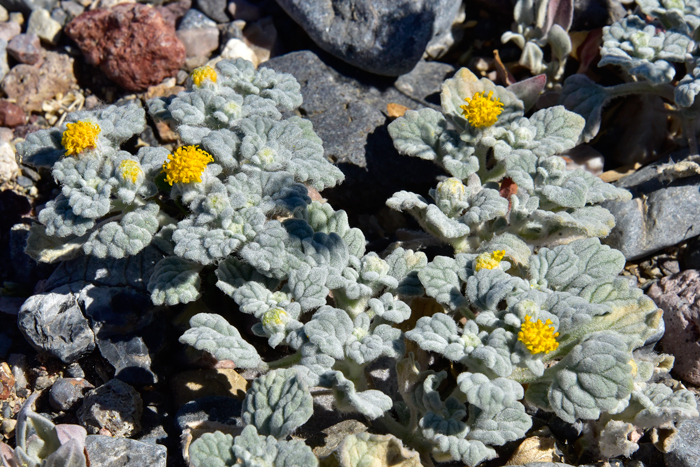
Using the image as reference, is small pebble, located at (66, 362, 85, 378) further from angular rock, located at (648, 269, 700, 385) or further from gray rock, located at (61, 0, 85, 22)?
angular rock, located at (648, 269, 700, 385)

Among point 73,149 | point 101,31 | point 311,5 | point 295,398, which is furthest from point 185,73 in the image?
point 295,398

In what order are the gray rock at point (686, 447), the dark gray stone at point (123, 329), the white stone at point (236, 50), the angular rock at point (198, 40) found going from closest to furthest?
1. the gray rock at point (686, 447)
2. the dark gray stone at point (123, 329)
3. the white stone at point (236, 50)
4. the angular rock at point (198, 40)

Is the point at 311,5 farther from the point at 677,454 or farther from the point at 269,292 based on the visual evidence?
the point at 677,454

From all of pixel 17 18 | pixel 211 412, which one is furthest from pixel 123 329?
pixel 17 18

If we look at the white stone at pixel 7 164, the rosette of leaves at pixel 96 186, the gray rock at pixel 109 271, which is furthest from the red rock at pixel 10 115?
the gray rock at pixel 109 271

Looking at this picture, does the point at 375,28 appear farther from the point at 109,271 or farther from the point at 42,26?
the point at 42,26

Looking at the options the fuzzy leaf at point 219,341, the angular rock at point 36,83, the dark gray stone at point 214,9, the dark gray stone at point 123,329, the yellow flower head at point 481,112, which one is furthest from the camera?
the dark gray stone at point 214,9

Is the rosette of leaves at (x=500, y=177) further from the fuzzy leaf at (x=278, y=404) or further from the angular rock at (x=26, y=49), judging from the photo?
the angular rock at (x=26, y=49)
